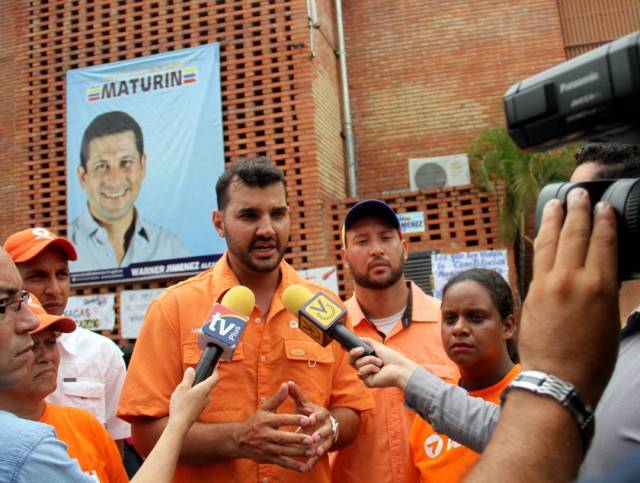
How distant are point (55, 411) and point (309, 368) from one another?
2.97 ft

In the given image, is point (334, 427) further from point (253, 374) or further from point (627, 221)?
point (627, 221)

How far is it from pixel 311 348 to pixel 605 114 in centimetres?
161

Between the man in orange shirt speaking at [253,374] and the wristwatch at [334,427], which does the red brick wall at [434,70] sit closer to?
the man in orange shirt speaking at [253,374]

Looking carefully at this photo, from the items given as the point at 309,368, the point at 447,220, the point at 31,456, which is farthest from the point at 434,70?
the point at 31,456

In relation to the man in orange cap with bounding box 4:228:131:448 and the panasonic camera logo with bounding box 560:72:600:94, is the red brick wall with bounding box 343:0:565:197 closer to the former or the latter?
the man in orange cap with bounding box 4:228:131:448

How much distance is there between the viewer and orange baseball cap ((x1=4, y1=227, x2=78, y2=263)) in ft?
8.99

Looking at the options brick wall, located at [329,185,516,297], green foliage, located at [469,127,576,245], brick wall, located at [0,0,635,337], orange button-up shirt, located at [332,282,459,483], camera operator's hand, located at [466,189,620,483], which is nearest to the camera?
camera operator's hand, located at [466,189,620,483]

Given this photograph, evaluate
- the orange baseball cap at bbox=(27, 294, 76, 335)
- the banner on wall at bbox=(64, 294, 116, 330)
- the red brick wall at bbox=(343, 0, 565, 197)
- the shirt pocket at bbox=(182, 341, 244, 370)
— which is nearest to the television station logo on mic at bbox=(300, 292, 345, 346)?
the shirt pocket at bbox=(182, 341, 244, 370)

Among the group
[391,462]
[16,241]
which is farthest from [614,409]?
[16,241]

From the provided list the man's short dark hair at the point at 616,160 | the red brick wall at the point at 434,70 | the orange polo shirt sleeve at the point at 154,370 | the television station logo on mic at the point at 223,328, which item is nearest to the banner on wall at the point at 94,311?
the red brick wall at the point at 434,70

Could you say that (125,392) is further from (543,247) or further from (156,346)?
(543,247)

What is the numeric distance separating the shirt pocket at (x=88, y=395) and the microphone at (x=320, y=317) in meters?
1.21

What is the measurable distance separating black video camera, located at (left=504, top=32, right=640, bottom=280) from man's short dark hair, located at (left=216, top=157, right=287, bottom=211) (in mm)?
1588

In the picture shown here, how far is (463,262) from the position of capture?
25.5 feet
